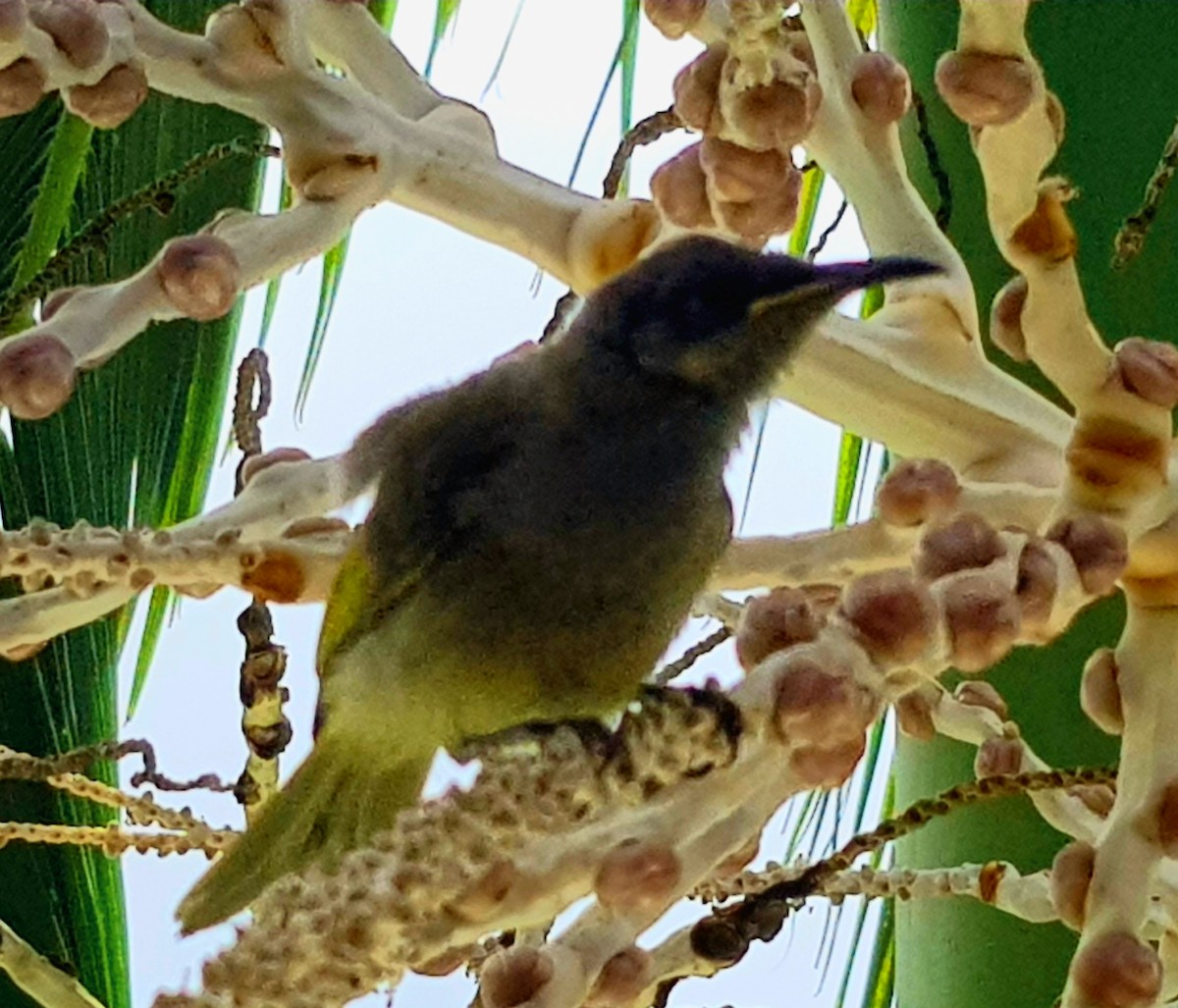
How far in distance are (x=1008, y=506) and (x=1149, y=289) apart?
339mm

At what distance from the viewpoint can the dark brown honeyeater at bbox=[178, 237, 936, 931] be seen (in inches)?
22.5

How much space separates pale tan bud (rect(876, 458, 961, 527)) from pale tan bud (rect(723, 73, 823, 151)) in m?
0.09

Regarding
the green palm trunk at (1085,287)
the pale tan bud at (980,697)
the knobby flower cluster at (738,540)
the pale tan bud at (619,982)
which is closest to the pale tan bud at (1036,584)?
the knobby flower cluster at (738,540)

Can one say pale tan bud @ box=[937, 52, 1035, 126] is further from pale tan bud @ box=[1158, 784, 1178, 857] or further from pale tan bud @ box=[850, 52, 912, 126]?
pale tan bud @ box=[1158, 784, 1178, 857]

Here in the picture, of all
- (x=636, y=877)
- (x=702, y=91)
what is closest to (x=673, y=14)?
(x=702, y=91)

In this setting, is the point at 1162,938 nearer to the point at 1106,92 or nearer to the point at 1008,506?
the point at 1008,506

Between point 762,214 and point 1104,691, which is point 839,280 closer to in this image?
point 762,214

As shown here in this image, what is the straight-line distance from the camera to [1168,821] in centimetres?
40

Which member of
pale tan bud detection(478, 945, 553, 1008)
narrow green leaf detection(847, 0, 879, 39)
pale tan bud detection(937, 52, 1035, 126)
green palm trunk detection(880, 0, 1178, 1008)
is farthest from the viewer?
narrow green leaf detection(847, 0, 879, 39)

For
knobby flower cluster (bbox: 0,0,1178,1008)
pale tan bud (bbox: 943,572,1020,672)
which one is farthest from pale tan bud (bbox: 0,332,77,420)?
pale tan bud (bbox: 943,572,1020,672)

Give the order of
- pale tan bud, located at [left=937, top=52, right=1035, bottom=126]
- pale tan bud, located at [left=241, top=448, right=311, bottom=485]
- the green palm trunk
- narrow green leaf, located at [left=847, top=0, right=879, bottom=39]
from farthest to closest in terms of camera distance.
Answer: narrow green leaf, located at [left=847, top=0, right=879, bottom=39] < the green palm trunk < pale tan bud, located at [left=241, top=448, right=311, bottom=485] < pale tan bud, located at [left=937, top=52, right=1035, bottom=126]

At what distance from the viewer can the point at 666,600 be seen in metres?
0.59

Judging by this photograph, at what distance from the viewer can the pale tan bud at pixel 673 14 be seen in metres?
0.46

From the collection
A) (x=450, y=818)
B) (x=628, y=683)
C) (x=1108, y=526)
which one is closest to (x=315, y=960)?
(x=450, y=818)
